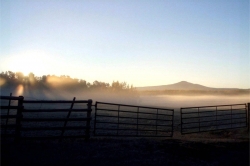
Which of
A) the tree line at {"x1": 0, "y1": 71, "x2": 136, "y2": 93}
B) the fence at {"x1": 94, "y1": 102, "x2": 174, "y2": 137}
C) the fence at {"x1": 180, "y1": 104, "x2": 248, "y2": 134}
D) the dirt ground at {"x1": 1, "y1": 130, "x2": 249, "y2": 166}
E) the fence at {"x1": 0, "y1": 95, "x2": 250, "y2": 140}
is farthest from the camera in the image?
the tree line at {"x1": 0, "y1": 71, "x2": 136, "y2": 93}

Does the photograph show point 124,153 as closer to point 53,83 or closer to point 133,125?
point 133,125

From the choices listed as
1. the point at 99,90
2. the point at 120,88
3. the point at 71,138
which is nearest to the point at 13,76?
the point at 99,90

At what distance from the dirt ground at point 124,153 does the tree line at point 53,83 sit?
247ft

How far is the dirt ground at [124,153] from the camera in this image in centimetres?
723

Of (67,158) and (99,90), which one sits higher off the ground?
(99,90)

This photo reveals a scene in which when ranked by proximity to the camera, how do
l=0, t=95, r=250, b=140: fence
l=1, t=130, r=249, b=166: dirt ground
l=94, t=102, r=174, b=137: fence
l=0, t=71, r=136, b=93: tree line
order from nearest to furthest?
l=1, t=130, r=249, b=166: dirt ground < l=0, t=95, r=250, b=140: fence < l=94, t=102, r=174, b=137: fence < l=0, t=71, r=136, b=93: tree line

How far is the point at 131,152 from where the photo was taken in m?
→ 8.27

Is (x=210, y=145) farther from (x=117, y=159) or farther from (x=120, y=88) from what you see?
(x=120, y=88)

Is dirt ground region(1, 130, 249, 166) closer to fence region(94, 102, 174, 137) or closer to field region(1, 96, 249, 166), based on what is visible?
field region(1, 96, 249, 166)

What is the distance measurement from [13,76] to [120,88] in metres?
48.8

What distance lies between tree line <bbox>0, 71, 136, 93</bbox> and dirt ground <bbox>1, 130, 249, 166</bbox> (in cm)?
7527

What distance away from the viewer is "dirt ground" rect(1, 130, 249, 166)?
7234mm

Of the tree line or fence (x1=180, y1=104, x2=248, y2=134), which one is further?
the tree line

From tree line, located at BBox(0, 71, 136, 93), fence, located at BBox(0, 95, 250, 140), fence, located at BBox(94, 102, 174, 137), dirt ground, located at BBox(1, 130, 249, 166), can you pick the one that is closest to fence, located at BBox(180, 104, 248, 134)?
fence, located at BBox(0, 95, 250, 140)
